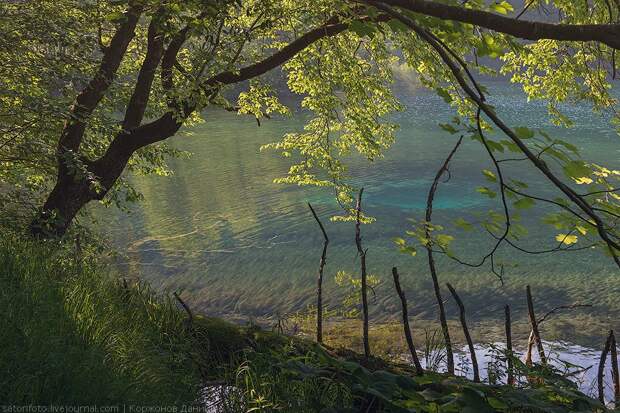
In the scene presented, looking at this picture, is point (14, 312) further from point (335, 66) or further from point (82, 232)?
point (335, 66)

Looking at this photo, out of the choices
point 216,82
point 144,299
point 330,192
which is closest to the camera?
point 144,299

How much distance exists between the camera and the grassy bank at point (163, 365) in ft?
11.6

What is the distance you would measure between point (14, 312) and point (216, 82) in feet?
17.6

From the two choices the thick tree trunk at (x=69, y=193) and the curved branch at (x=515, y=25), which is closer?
the curved branch at (x=515, y=25)

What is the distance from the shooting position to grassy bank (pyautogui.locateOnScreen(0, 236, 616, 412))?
354 cm

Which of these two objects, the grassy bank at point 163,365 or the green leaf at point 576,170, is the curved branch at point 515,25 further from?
the grassy bank at point 163,365

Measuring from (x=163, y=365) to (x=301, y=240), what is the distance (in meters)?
13.4

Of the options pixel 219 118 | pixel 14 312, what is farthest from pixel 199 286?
pixel 219 118

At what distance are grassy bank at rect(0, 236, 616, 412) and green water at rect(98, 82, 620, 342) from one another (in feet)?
14.6

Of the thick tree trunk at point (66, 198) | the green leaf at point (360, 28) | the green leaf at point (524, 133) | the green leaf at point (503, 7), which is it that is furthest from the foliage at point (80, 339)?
the green leaf at point (503, 7)

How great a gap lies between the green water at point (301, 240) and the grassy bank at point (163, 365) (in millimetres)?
4444

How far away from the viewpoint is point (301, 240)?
18.5 m

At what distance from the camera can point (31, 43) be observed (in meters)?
7.69

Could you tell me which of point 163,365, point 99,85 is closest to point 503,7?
point 163,365
